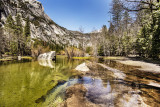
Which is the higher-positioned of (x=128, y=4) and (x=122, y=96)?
(x=128, y=4)

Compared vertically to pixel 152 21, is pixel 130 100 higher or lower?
lower

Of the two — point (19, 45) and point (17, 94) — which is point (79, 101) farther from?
point (19, 45)

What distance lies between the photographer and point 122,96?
11.8 feet

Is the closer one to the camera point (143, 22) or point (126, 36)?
point (143, 22)

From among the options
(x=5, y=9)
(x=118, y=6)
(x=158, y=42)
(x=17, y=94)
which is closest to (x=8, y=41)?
(x=17, y=94)

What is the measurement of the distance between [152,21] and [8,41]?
4336 cm

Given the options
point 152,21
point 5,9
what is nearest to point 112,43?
point 152,21

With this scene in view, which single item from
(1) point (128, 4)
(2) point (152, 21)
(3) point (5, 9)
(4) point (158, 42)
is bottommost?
(4) point (158, 42)

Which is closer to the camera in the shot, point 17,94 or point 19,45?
point 17,94

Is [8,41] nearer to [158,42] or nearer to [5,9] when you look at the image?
[158,42]

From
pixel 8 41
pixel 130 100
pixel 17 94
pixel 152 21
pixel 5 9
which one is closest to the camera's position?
pixel 130 100

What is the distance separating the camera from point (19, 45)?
32688 millimetres

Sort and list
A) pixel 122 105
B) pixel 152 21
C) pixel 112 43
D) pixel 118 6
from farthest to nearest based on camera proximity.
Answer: pixel 112 43 → pixel 152 21 → pixel 118 6 → pixel 122 105

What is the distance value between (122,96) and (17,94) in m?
4.91
